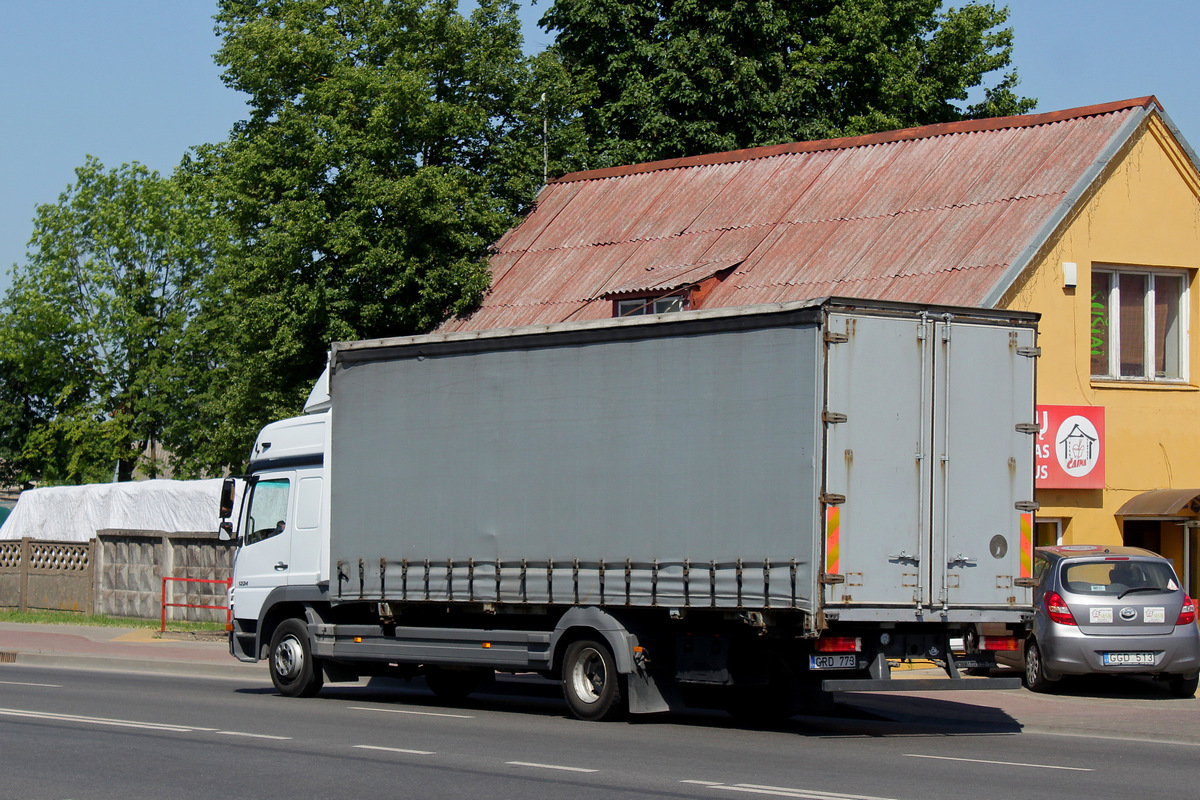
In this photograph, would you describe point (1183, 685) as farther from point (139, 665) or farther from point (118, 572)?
point (118, 572)

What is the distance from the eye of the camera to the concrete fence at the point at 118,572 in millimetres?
26908

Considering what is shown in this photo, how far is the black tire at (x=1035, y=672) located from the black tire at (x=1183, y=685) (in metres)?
1.24

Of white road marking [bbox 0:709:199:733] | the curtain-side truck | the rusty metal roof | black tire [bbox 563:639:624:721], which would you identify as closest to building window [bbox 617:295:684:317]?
the rusty metal roof

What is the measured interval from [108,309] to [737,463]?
47.0 m

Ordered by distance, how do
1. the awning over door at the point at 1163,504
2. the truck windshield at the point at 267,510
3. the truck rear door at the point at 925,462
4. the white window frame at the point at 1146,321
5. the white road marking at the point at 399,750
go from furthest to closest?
the white window frame at the point at 1146,321 < the awning over door at the point at 1163,504 < the truck windshield at the point at 267,510 < the truck rear door at the point at 925,462 < the white road marking at the point at 399,750

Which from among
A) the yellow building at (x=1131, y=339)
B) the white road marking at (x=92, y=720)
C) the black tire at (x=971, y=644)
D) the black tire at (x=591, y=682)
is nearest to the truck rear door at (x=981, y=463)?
the black tire at (x=971, y=644)

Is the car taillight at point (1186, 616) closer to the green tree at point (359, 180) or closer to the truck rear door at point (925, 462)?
the truck rear door at point (925, 462)

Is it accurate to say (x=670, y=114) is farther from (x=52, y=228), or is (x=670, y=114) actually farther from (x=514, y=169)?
(x=52, y=228)

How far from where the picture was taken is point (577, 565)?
13195 millimetres

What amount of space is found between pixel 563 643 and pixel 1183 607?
7.00 meters

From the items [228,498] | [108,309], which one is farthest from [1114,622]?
[108,309]

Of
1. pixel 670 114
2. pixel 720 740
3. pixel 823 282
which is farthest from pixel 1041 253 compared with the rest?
pixel 670 114

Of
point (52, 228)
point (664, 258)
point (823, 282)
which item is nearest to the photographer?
point (823, 282)

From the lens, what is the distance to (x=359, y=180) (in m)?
25.9
